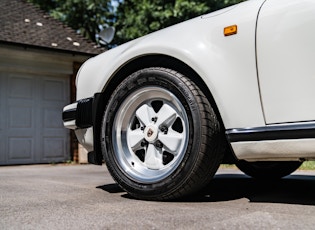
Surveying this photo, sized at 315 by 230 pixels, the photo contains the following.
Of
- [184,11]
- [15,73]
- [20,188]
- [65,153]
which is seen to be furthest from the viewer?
[184,11]

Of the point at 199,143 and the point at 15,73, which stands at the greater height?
the point at 15,73

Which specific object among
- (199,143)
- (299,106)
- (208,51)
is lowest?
(199,143)

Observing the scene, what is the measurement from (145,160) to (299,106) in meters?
1.04

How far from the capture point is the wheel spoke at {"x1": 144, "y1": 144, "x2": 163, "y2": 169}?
8.41 feet

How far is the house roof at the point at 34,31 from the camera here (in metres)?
8.16

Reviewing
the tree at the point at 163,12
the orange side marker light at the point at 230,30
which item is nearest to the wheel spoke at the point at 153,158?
the orange side marker light at the point at 230,30

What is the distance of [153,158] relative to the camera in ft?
8.46

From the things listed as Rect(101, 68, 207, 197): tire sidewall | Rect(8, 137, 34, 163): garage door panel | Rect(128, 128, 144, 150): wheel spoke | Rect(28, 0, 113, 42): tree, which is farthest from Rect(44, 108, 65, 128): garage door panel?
Rect(28, 0, 113, 42): tree

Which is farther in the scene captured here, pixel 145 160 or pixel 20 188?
pixel 20 188

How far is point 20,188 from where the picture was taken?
10.9 feet

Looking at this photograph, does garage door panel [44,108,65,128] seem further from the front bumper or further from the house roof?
the front bumper

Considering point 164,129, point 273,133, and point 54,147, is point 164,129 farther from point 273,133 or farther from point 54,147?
point 54,147

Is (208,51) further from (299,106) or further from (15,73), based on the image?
(15,73)

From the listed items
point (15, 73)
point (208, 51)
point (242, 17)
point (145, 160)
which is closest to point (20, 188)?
point (145, 160)
